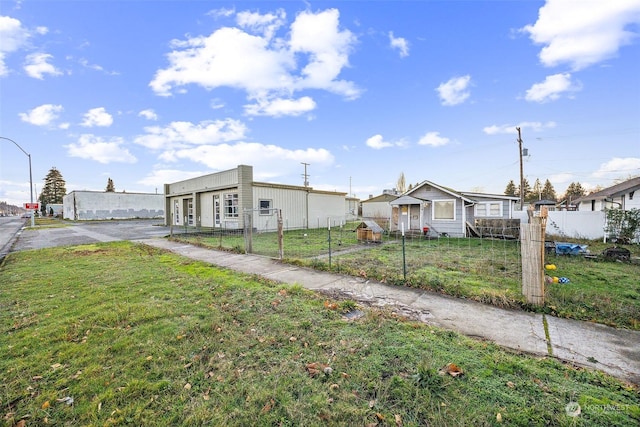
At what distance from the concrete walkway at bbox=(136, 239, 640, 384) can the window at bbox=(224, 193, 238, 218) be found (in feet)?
46.6

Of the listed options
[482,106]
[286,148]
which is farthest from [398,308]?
[286,148]

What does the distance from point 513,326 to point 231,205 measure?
61.4 feet

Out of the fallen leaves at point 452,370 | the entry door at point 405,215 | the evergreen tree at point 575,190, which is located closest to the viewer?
the fallen leaves at point 452,370

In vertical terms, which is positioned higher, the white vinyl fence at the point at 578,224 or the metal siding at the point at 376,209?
the metal siding at the point at 376,209

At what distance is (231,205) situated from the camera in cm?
1955

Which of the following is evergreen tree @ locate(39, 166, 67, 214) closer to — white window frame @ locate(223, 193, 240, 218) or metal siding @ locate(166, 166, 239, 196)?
metal siding @ locate(166, 166, 239, 196)

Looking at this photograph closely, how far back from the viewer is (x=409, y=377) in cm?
245

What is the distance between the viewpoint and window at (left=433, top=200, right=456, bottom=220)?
15.0 metres

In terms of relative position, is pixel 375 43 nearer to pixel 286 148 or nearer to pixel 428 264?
pixel 428 264

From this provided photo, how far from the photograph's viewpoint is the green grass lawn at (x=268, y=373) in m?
2.01

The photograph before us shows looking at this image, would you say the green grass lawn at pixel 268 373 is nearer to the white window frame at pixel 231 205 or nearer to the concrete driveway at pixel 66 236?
the concrete driveway at pixel 66 236

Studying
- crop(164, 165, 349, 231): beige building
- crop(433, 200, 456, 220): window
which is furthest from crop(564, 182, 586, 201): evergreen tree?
crop(433, 200, 456, 220): window

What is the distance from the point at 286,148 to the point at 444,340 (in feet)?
72.7

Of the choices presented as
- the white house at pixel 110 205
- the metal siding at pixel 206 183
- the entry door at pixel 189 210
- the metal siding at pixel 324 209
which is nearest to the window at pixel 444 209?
the metal siding at pixel 324 209
